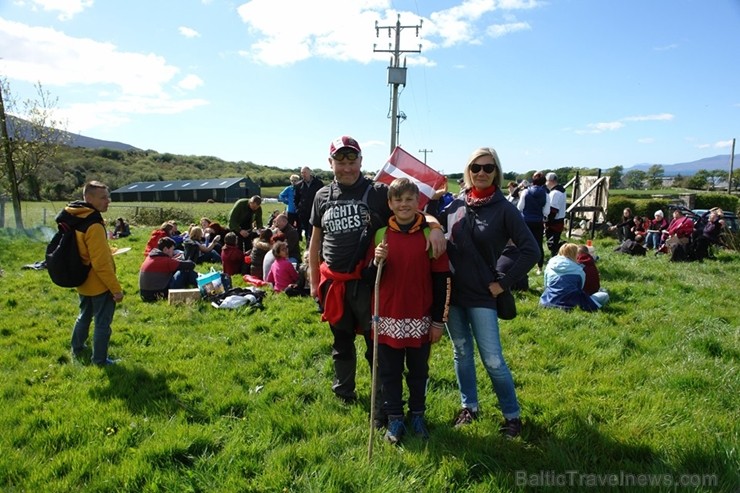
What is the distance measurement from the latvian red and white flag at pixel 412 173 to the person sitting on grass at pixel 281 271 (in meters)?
4.73

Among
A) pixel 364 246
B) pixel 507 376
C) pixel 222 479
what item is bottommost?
pixel 222 479

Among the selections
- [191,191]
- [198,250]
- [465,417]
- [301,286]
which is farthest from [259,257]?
[191,191]

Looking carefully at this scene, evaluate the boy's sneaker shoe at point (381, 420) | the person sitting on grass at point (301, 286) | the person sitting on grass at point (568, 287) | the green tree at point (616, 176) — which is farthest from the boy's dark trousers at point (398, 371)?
the green tree at point (616, 176)

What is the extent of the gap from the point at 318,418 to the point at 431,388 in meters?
1.20

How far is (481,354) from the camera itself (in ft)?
11.3

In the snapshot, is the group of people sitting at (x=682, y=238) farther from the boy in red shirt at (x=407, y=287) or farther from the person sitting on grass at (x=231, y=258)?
the boy in red shirt at (x=407, y=287)

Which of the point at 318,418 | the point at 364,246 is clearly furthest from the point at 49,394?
the point at 364,246

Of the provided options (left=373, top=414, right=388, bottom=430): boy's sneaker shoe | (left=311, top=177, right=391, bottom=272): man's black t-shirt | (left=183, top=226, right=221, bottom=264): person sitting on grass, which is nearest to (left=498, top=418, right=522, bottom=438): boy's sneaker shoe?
(left=373, top=414, right=388, bottom=430): boy's sneaker shoe

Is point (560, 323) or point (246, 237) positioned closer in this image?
point (560, 323)

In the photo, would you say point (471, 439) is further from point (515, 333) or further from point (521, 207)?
point (521, 207)

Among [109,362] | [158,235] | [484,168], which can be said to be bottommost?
[109,362]

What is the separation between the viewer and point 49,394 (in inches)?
167

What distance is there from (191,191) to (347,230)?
76204mm

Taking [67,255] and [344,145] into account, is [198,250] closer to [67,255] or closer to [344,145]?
[67,255]
